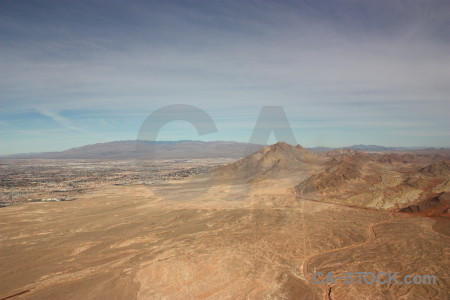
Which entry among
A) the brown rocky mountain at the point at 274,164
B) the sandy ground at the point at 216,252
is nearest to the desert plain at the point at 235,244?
the sandy ground at the point at 216,252

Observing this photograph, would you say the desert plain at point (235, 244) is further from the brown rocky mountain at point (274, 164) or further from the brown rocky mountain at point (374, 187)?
the brown rocky mountain at point (274, 164)

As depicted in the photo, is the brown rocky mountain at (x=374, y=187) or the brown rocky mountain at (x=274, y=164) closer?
the brown rocky mountain at (x=374, y=187)

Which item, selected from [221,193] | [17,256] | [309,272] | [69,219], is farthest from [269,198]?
[17,256]

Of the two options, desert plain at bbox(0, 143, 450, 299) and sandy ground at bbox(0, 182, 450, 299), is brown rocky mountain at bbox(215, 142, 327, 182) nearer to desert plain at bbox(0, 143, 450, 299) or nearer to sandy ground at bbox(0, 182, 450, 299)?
desert plain at bbox(0, 143, 450, 299)

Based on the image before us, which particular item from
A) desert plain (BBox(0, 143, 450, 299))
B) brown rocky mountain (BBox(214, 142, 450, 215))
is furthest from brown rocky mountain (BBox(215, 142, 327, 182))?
desert plain (BBox(0, 143, 450, 299))

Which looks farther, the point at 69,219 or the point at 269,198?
the point at 269,198

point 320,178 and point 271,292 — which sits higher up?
point 320,178

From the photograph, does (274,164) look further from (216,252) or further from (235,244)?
(216,252)

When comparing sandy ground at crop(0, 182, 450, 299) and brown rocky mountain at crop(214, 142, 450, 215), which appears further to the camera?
brown rocky mountain at crop(214, 142, 450, 215)

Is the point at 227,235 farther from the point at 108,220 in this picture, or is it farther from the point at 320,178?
the point at 320,178
